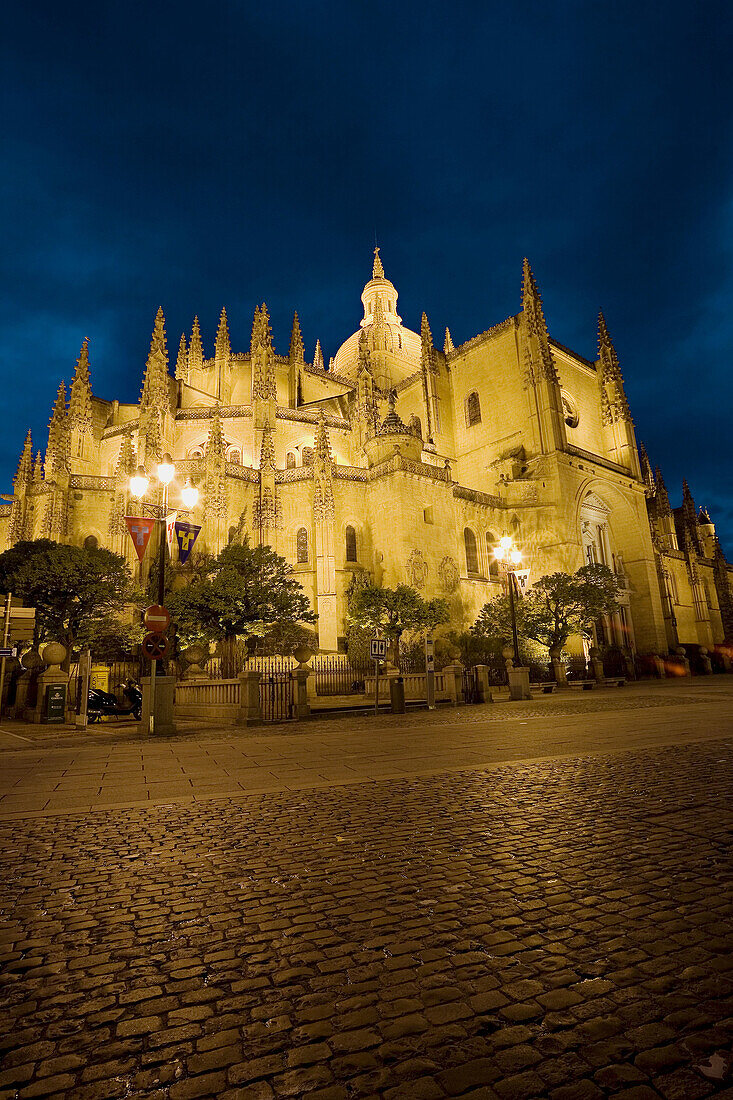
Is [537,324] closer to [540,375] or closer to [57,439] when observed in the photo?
[540,375]

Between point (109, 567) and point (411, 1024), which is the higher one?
point (109, 567)

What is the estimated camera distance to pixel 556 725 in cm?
1063

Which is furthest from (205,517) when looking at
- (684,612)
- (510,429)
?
(684,612)

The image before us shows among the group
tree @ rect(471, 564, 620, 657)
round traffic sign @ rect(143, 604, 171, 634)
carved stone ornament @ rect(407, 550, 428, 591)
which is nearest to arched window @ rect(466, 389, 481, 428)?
tree @ rect(471, 564, 620, 657)

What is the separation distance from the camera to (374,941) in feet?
7.59

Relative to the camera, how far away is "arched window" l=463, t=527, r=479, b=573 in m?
34.4

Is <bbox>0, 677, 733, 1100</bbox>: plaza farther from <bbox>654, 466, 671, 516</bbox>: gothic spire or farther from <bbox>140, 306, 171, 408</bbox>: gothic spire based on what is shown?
<bbox>654, 466, 671, 516</bbox>: gothic spire

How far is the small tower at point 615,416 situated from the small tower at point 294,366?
2401 cm

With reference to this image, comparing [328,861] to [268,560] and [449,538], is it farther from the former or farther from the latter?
[449,538]

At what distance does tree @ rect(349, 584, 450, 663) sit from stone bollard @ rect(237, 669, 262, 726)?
11.7m

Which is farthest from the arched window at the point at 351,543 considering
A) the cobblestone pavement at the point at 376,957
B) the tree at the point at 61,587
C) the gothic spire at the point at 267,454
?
the cobblestone pavement at the point at 376,957

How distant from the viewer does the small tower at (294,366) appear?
41953mm

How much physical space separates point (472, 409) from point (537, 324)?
7205 mm

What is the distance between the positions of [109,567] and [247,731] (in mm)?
15627
